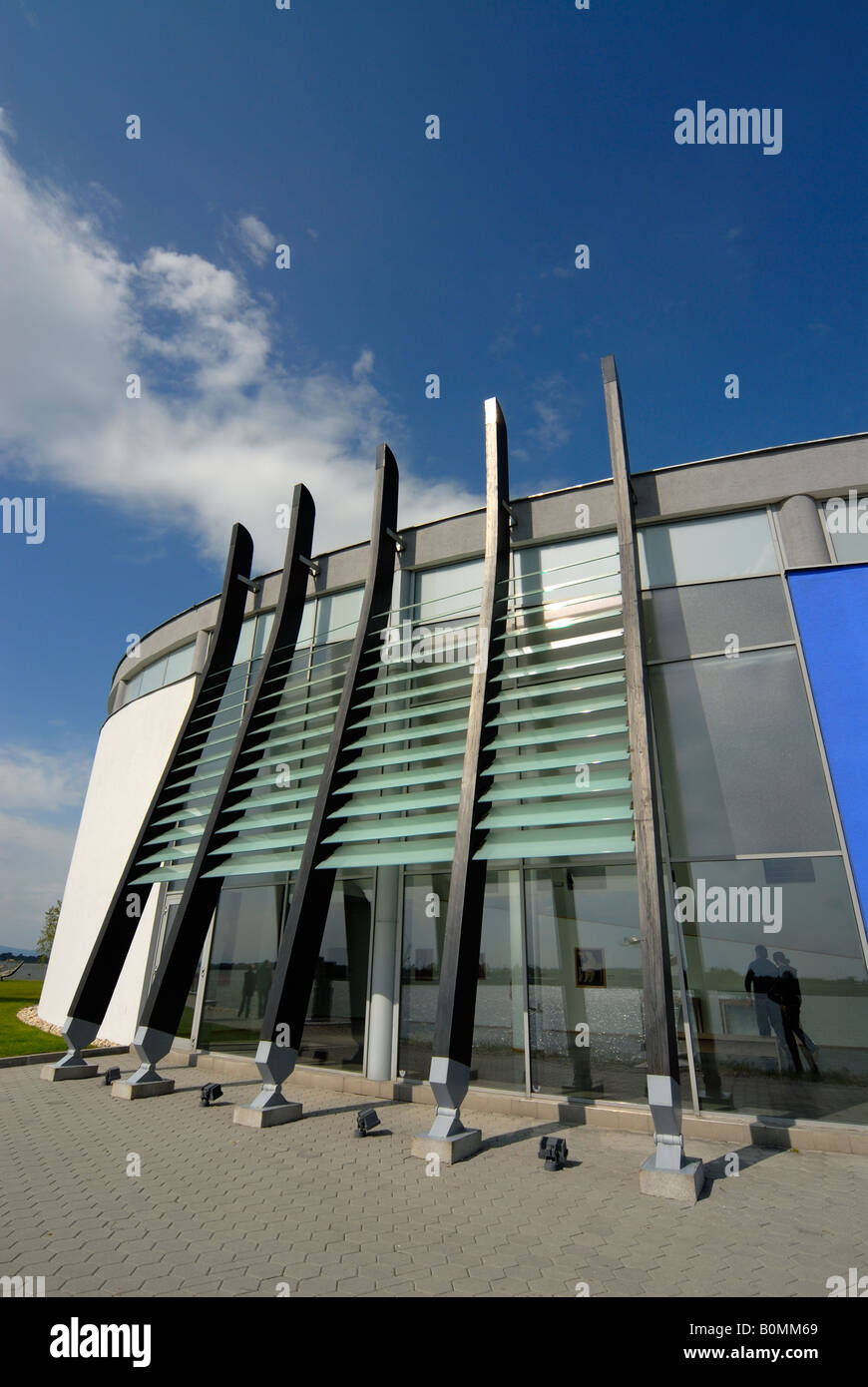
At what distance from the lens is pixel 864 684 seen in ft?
24.2

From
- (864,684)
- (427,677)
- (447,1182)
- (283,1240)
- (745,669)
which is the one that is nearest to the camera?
(283,1240)

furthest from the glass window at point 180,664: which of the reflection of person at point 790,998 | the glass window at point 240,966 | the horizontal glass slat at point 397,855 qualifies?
the reflection of person at point 790,998

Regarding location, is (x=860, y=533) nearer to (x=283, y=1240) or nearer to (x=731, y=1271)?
(x=731, y=1271)

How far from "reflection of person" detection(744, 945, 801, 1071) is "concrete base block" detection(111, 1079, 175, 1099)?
693 cm

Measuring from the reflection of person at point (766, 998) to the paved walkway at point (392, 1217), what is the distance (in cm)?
94

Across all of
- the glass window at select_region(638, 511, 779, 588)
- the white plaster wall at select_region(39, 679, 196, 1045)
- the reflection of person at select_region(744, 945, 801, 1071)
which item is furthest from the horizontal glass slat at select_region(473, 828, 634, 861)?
the white plaster wall at select_region(39, 679, 196, 1045)

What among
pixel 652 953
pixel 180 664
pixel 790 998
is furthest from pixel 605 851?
pixel 180 664

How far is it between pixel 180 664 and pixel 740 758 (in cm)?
1139

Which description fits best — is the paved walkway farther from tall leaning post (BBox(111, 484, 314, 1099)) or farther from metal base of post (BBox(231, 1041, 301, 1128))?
tall leaning post (BBox(111, 484, 314, 1099))

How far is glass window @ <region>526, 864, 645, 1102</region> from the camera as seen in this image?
7297mm

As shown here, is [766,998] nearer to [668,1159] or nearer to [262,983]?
[668,1159]

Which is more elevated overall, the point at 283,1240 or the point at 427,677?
the point at 427,677

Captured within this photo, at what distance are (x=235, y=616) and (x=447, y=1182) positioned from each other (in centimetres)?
960

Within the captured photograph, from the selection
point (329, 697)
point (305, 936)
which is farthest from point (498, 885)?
→ point (329, 697)
